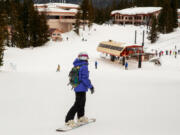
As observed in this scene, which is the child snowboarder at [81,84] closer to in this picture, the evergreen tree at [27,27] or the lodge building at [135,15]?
the evergreen tree at [27,27]

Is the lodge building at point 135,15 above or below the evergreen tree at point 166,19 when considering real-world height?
above

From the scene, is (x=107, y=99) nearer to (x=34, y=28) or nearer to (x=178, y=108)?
(x=178, y=108)

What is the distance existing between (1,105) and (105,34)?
6095cm

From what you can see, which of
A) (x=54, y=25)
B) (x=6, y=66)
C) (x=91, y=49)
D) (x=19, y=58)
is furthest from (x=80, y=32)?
(x=6, y=66)

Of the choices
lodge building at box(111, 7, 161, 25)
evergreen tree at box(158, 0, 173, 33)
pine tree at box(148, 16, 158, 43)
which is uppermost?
lodge building at box(111, 7, 161, 25)

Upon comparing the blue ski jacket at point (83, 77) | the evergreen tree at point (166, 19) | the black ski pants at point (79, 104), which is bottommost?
the black ski pants at point (79, 104)

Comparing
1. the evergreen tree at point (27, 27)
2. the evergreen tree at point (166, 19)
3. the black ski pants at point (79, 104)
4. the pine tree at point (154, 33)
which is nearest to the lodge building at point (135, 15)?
the evergreen tree at point (166, 19)

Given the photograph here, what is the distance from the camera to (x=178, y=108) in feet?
24.1

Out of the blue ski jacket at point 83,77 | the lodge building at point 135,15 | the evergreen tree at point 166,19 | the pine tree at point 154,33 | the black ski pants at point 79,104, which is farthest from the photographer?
the lodge building at point 135,15

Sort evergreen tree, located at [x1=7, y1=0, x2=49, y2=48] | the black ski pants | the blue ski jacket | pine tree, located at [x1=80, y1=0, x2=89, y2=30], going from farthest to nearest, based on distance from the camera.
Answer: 1. pine tree, located at [x1=80, y1=0, x2=89, y2=30]
2. evergreen tree, located at [x1=7, y1=0, x2=49, y2=48]
3. the black ski pants
4. the blue ski jacket

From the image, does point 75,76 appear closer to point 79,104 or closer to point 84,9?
point 79,104

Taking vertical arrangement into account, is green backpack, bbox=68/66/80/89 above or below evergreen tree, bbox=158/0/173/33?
below

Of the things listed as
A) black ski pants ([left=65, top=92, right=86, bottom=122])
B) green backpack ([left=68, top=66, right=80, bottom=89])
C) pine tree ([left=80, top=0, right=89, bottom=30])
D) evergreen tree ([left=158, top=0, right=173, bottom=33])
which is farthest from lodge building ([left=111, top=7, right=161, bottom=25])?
green backpack ([left=68, top=66, right=80, bottom=89])

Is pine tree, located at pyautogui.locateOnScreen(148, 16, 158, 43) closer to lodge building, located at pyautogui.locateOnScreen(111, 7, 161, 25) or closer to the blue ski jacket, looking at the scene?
lodge building, located at pyautogui.locateOnScreen(111, 7, 161, 25)
